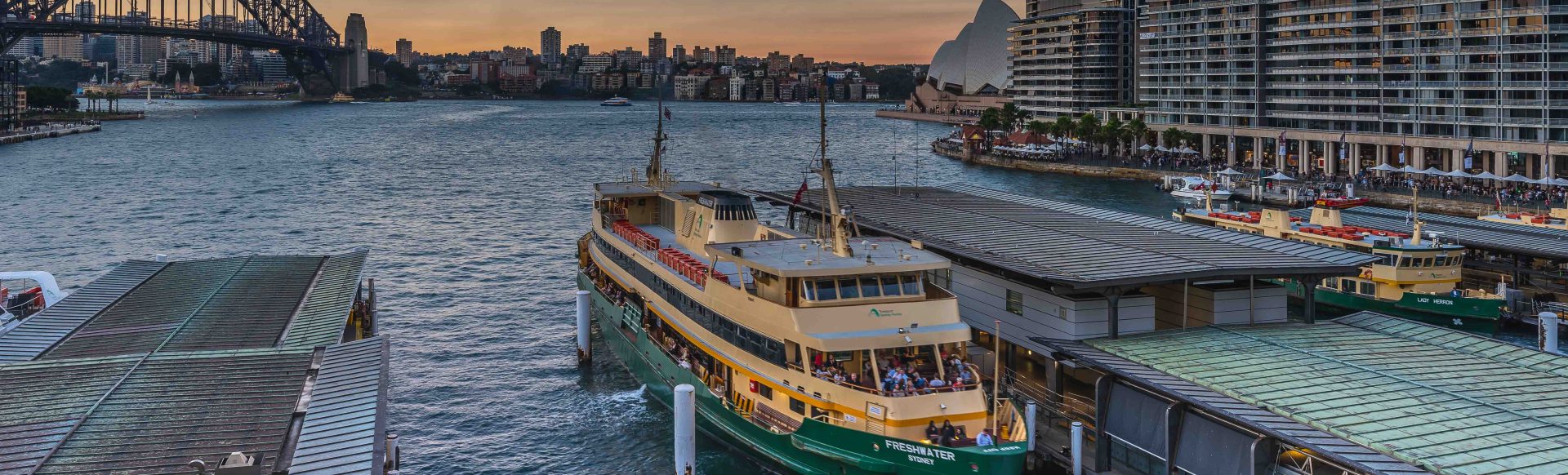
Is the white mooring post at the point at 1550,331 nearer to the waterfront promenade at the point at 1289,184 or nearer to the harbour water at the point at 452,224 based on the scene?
Answer: the harbour water at the point at 452,224

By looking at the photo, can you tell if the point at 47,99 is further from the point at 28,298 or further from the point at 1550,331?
the point at 1550,331

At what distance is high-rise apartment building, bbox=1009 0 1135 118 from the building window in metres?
117

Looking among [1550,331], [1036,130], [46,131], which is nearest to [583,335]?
[1550,331]

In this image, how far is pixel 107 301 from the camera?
92.9 ft

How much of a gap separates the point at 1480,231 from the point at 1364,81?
4857 centimetres

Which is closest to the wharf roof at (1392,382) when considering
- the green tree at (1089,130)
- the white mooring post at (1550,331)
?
the white mooring post at (1550,331)

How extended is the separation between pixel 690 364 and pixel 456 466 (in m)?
5.10

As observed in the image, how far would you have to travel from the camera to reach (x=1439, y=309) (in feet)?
124

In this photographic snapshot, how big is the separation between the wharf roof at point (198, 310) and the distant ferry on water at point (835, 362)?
701 centimetres

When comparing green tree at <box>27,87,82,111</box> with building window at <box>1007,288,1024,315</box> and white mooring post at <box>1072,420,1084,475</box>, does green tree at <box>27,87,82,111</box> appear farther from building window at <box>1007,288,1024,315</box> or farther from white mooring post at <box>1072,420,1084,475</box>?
white mooring post at <box>1072,420,1084,475</box>

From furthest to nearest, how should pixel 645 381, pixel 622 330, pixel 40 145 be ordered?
1. pixel 40 145
2. pixel 622 330
3. pixel 645 381

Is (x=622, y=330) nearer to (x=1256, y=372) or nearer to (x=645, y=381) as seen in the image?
(x=645, y=381)

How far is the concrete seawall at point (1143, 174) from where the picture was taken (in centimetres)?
6544

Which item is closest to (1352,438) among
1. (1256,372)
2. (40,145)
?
(1256,372)
